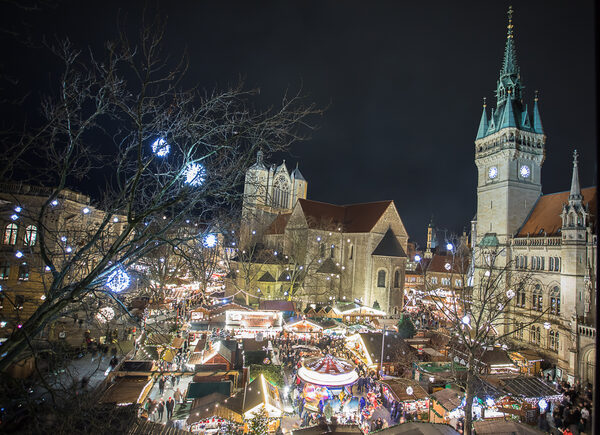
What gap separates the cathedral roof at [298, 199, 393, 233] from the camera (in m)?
37.0

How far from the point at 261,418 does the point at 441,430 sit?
17.6 feet

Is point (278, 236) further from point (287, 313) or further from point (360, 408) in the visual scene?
point (360, 408)

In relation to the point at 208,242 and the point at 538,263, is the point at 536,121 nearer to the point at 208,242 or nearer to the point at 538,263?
the point at 538,263

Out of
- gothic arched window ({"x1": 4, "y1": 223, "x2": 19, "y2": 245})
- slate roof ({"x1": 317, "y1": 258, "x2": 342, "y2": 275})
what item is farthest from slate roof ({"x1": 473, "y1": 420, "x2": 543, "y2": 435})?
gothic arched window ({"x1": 4, "y1": 223, "x2": 19, "y2": 245})

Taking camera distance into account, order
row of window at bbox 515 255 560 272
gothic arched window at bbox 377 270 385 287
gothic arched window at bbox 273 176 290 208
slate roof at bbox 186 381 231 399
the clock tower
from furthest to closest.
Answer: gothic arched window at bbox 273 176 290 208 < gothic arched window at bbox 377 270 385 287 < the clock tower < row of window at bbox 515 255 560 272 < slate roof at bbox 186 381 231 399

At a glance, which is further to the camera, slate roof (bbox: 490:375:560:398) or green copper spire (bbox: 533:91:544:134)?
green copper spire (bbox: 533:91:544:134)

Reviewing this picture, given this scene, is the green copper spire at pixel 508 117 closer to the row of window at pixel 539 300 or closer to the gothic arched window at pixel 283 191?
the row of window at pixel 539 300

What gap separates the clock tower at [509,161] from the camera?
95.3 ft

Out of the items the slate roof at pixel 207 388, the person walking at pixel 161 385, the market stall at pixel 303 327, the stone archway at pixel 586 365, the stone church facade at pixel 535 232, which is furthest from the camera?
the market stall at pixel 303 327

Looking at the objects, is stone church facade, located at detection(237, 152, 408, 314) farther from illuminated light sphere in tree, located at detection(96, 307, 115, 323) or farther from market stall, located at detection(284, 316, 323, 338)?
illuminated light sphere in tree, located at detection(96, 307, 115, 323)

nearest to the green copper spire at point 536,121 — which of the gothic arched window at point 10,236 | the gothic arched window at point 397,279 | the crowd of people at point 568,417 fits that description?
the gothic arched window at point 397,279

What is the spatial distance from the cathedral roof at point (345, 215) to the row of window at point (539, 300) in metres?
15.5

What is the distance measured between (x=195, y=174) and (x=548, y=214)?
32368 mm

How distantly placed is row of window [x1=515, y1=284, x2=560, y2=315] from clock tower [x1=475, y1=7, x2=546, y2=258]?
4.29 m
